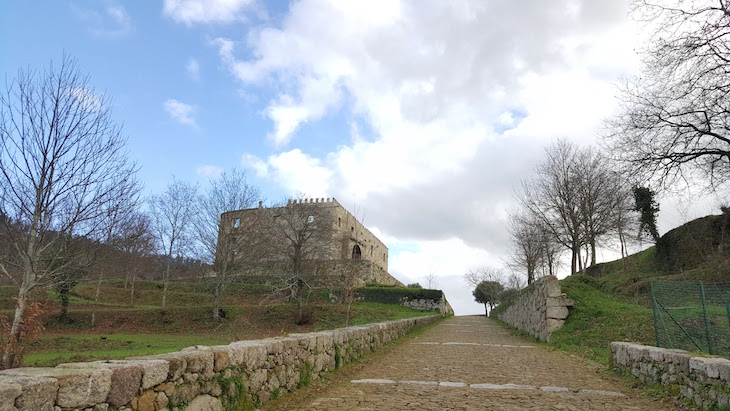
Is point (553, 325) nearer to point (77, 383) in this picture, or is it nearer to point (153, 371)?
point (153, 371)

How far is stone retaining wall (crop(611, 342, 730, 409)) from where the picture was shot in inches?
185

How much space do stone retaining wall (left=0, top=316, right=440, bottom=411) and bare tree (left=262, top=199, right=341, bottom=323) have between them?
15.4 meters

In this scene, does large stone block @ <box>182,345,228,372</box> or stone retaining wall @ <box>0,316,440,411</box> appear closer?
stone retaining wall @ <box>0,316,440,411</box>

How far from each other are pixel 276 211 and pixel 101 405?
22.6 meters

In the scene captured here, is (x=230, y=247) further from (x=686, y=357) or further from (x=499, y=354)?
(x=686, y=357)

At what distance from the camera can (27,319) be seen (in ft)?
31.0

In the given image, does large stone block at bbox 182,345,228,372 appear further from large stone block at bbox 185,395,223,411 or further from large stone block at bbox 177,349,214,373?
large stone block at bbox 185,395,223,411

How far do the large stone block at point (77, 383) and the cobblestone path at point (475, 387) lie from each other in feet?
8.54

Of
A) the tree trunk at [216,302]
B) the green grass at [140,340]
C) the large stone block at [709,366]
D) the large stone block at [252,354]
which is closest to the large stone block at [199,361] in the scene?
the large stone block at [252,354]

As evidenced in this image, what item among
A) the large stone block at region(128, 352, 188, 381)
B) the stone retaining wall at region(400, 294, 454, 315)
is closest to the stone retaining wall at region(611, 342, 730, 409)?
the large stone block at region(128, 352, 188, 381)

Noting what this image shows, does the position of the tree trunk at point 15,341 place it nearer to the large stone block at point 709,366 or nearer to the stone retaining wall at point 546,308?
the large stone block at point 709,366

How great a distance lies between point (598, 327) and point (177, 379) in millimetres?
12140

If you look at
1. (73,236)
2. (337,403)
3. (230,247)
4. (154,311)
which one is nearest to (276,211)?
(230,247)

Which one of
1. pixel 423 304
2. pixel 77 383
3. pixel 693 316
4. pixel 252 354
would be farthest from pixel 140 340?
pixel 423 304
